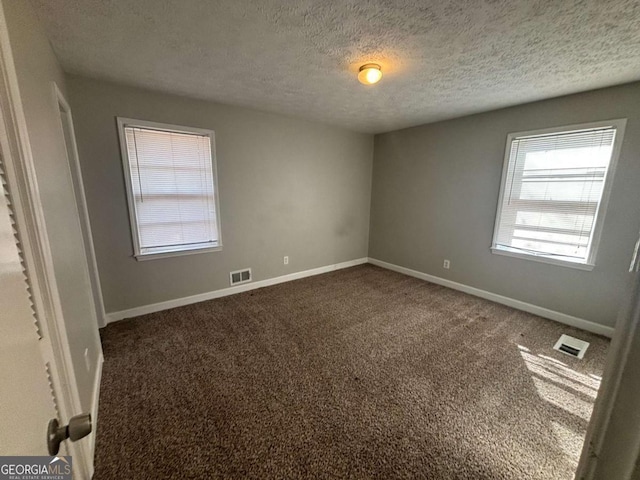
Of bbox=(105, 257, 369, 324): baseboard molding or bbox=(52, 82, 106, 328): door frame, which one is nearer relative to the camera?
bbox=(52, 82, 106, 328): door frame

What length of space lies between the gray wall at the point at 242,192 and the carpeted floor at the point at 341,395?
0.52 metres

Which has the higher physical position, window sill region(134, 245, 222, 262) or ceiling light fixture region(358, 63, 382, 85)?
ceiling light fixture region(358, 63, 382, 85)

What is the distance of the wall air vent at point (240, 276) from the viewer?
11.4 ft

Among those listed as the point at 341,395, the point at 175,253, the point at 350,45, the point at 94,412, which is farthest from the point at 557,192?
the point at 94,412

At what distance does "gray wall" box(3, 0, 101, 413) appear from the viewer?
1.13 meters

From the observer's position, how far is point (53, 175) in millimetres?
1379

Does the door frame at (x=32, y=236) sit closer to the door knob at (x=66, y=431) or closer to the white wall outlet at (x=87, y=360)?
the door knob at (x=66, y=431)

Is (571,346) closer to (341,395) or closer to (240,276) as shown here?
(341,395)

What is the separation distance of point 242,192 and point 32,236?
2576mm

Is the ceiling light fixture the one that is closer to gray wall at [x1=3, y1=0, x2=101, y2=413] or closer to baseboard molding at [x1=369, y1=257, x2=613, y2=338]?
gray wall at [x1=3, y1=0, x2=101, y2=413]

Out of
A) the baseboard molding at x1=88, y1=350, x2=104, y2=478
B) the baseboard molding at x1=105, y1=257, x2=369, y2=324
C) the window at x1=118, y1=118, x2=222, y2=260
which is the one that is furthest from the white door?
the baseboard molding at x1=105, y1=257, x2=369, y2=324

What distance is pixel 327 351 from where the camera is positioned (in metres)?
2.29

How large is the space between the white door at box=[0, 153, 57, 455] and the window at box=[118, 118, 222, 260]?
8.55 ft

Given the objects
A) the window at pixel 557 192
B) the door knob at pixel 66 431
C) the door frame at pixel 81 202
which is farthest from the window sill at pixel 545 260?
the door frame at pixel 81 202
